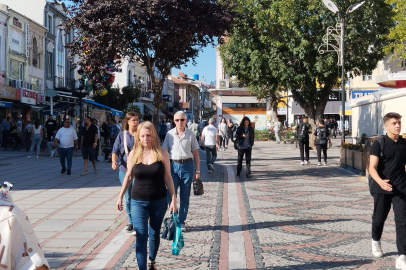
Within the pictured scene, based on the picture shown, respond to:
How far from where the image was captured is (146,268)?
5.25 m

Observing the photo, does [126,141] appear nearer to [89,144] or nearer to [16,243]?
[16,243]

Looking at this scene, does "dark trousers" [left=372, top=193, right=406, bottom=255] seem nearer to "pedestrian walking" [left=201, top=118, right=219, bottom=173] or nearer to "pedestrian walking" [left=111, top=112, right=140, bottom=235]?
"pedestrian walking" [left=111, top=112, right=140, bottom=235]

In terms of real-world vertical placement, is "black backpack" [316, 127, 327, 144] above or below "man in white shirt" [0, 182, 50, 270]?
above

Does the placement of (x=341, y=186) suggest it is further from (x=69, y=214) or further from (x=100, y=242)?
(x=100, y=242)

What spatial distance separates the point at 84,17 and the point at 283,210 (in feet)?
24.8

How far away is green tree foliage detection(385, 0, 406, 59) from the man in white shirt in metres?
24.5

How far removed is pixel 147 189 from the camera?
5301 mm

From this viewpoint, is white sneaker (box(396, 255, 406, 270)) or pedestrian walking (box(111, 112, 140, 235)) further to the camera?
pedestrian walking (box(111, 112, 140, 235))

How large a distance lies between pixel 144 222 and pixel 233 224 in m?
3.28

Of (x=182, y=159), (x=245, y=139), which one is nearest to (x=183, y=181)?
(x=182, y=159)

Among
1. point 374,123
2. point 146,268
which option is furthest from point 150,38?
point 146,268

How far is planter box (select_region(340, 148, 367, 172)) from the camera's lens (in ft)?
51.6

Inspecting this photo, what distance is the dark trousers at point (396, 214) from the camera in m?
5.83

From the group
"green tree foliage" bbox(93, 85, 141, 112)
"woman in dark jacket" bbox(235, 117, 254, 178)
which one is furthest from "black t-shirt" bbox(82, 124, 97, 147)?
"green tree foliage" bbox(93, 85, 141, 112)
